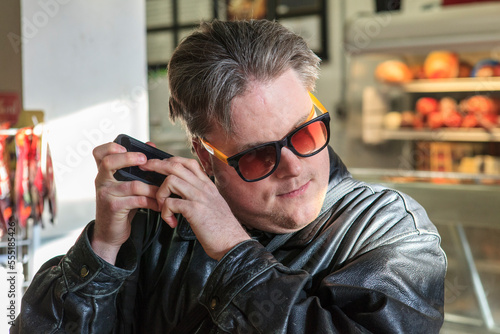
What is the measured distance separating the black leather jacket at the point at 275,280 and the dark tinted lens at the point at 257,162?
0.15 metres

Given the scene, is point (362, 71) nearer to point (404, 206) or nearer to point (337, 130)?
point (337, 130)

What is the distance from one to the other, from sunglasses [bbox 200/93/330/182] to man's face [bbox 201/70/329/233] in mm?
14

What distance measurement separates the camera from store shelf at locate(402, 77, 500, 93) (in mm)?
5090

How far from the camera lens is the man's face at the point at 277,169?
1.02 metres

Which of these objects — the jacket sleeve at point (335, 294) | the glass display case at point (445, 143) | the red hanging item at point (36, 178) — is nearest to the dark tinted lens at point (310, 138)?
the jacket sleeve at point (335, 294)

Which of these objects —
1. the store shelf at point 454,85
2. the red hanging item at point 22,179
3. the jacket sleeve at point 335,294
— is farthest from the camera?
the store shelf at point 454,85

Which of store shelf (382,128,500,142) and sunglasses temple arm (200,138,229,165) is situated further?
store shelf (382,128,500,142)

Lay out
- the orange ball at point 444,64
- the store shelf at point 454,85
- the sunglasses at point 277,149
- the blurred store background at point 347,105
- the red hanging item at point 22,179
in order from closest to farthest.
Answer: the sunglasses at point 277,149, the red hanging item at point 22,179, the blurred store background at point 347,105, the store shelf at point 454,85, the orange ball at point 444,64

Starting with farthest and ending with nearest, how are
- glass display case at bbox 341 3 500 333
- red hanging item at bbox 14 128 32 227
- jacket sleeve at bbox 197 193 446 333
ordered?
glass display case at bbox 341 3 500 333, red hanging item at bbox 14 128 32 227, jacket sleeve at bbox 197 193 446 333

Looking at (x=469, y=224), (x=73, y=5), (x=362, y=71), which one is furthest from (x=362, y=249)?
(x=362, y=71)

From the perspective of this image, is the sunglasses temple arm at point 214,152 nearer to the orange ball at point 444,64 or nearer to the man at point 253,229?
the man at point 253,229

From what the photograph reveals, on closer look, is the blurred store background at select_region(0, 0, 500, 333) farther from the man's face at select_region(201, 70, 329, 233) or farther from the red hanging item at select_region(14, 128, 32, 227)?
the man's face at select_region(201, 70, 329, 233)

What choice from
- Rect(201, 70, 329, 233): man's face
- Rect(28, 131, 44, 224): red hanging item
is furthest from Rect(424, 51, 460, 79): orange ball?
Rect(201, 70, 329, 233): man's face

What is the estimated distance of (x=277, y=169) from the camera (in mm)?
1048
